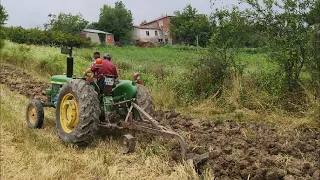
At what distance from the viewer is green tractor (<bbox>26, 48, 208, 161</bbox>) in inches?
209

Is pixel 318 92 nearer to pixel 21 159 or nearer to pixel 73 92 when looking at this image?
pixel 73 92

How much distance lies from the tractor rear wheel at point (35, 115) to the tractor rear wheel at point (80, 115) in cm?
90

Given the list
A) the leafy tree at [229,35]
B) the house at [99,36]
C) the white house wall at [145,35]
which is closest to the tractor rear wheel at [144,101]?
the leafy tree at [229,35]

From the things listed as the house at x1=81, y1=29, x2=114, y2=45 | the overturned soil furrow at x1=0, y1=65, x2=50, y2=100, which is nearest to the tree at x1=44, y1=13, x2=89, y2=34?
the house at x1=81, y1=29, x2=114, y2=45

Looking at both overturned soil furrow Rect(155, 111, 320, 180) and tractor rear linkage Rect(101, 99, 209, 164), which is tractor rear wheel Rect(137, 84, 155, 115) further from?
overturned soil furrow Rect(155, 111, 320, 180)

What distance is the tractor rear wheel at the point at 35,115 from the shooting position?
261 inches

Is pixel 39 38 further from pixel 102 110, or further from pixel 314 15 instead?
pixel 102 110

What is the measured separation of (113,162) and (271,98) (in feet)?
13.3

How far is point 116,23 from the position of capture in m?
59.1

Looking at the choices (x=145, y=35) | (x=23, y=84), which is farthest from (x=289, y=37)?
(x=145, y=35)

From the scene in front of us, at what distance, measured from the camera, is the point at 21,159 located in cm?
487

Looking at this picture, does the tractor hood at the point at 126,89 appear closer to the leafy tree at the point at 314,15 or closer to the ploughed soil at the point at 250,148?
the ploughed soil at the point at 250,148

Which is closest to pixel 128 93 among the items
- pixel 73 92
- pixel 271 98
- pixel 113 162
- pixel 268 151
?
pixel 73 92

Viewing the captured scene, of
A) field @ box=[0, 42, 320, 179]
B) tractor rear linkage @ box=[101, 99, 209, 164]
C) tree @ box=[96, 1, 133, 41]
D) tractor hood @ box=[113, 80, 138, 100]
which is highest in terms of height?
tree @ box=[96, 1, 133, 41]
